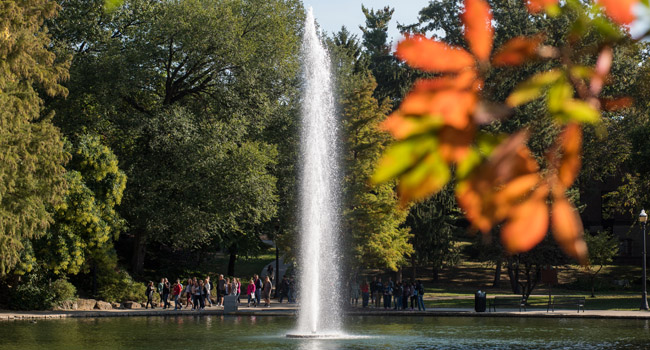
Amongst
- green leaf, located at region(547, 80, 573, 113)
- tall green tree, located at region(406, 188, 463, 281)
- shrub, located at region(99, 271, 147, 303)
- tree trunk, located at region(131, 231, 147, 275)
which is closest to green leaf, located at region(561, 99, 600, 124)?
green leaf, located at region(547, 80, 573, 113)

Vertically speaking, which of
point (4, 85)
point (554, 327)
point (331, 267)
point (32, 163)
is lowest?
point (554, 327)

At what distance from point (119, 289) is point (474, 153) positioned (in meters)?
43.5

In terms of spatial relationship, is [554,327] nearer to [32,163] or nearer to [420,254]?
[32,163]

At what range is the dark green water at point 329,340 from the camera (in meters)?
24.9

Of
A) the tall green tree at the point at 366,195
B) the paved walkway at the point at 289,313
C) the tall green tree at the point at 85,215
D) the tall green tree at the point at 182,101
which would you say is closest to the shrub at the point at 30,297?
the paved walkway at the point at 289,313

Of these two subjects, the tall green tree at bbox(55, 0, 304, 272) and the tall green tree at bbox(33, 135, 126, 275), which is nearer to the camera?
the tall green tree at bbox(33, 135, 126, 275)

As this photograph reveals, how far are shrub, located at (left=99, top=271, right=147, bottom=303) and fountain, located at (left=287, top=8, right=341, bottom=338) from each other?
9506 mm

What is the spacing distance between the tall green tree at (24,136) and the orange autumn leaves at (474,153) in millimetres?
30950

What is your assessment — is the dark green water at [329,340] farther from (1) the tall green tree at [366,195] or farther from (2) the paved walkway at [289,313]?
(1) the tall green tree at [366,195]

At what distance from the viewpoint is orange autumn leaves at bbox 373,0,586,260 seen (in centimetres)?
113

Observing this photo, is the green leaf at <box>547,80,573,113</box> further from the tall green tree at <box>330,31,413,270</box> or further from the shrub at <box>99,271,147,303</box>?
the tall green tree at <box>330,31,413,270</box>

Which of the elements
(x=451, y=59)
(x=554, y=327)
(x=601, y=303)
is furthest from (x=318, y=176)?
(x=451, y=59)

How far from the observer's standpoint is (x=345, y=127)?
157ft

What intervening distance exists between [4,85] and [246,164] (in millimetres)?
17620
